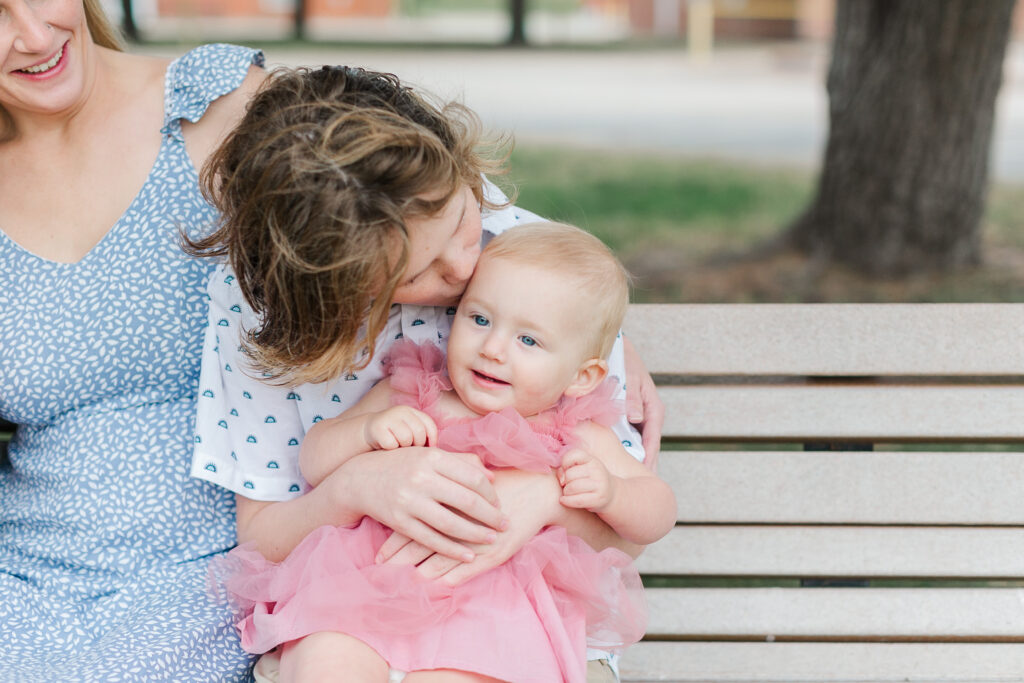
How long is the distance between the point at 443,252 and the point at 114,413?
86 cm

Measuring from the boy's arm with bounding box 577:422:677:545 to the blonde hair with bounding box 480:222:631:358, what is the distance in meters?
0.16

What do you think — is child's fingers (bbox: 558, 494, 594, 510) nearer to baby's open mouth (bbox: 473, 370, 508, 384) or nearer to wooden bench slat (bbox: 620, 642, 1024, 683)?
baby's open mouth (bbox: 473, 370, 508, 384)

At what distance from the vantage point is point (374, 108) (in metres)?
1.84

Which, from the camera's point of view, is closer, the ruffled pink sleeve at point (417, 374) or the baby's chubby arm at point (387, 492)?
the baby's chubby arm at point (387, 492)

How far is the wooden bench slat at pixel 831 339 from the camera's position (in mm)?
2604

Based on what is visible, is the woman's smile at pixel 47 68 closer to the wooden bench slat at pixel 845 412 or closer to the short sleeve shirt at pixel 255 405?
the short sleeve shirt at pixel 255 405

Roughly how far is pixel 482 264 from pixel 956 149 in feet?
13.1

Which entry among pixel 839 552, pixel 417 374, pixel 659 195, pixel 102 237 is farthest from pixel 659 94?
pixel 417 374

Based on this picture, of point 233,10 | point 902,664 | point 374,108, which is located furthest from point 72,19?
point 233,10

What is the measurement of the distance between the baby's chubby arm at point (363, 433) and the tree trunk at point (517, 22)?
17907mm

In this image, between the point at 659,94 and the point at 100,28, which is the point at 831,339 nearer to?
the point at 100,28

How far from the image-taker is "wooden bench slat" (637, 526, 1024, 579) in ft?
8.55

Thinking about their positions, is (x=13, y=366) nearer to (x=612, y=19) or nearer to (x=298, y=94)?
(x=298, y=94)

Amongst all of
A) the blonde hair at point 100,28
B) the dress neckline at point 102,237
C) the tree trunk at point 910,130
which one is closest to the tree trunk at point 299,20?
the tree trunk at point 910,130
